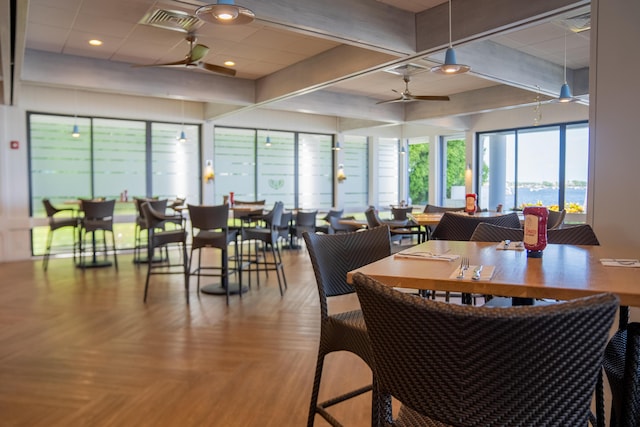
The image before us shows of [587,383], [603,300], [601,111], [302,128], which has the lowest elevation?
[587,383]

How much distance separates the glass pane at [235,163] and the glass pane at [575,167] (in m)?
6.61

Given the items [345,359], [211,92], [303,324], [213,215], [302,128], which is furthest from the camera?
[302,128]

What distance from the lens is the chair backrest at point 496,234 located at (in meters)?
2.44

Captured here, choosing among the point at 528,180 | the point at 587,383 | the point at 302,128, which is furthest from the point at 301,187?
the point at 587,383

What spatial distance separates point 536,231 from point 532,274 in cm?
37

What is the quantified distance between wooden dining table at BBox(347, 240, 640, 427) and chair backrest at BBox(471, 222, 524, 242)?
0.44 meters

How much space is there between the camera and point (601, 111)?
2410mm

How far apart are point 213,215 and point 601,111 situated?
3367 millimetres

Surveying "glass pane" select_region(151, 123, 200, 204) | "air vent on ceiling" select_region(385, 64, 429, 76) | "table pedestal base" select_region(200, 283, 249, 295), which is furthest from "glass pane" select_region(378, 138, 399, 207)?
"table pedestal base" select_region(200, 283, 249, 295)

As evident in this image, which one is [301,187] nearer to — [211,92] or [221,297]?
[211,92]

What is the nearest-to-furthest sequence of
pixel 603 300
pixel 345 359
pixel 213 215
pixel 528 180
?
pixel 603 300 < pixel 345 359 < pixel 213 215 < pixel 528 180

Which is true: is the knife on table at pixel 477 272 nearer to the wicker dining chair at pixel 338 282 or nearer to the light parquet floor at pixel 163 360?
the wicker dining chair at pixel 338 282

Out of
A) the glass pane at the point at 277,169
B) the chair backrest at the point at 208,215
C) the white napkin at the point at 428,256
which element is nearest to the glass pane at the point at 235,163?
the glass pane at the point at 277,169

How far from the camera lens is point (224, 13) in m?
2.91
